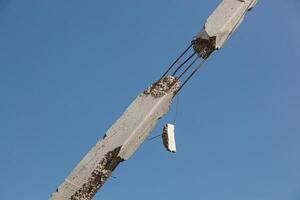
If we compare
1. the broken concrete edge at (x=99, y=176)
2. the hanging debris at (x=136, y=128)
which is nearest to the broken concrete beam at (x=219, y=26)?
the hanging debris at (x=136, y=128)

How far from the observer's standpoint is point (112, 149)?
20.9 ft

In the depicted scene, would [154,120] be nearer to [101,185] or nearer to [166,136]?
[166,136]

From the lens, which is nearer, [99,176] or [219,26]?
[99,176]

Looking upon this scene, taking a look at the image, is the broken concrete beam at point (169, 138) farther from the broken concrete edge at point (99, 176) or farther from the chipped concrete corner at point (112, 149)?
the broken concrete edge at point (99, 176)

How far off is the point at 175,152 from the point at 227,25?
1.94 meters

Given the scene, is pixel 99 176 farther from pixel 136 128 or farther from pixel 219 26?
pixel 219 26

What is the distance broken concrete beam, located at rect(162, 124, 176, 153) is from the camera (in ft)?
21.3

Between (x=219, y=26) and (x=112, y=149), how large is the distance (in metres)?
2.28

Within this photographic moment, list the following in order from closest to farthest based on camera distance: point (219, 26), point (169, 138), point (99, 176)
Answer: point (99, 176) → point (169, 138) → point (219, 26)

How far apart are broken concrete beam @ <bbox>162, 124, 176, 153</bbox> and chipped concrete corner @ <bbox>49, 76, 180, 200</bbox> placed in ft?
0.64

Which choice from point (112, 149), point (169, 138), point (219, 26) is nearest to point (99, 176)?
point (112, 149)

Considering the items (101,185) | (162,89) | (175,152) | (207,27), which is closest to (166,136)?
(175,152)

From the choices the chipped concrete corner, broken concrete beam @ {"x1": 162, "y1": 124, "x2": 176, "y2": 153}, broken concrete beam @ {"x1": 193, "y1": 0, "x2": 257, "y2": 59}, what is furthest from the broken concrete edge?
broken concrete beam @ {"x1": 193, "y1": 0, "x2": 257, "y2": 59}

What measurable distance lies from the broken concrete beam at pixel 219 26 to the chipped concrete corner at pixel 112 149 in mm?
963
